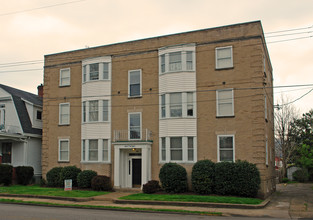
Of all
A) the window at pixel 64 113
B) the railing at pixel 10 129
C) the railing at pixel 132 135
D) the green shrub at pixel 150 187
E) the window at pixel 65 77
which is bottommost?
the green shrub at pixel 150 187

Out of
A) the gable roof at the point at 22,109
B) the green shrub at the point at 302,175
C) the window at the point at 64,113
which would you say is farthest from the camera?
the green shrub at the point at 302,175

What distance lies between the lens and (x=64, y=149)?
2686 centimetres

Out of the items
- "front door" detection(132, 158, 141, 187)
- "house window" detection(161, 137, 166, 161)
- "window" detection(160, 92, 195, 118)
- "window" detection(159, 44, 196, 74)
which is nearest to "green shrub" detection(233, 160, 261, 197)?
"window" detection(160, 92, 195, 118)

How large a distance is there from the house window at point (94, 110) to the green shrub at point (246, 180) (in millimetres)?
10992

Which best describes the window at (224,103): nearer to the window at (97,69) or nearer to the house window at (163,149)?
the house window at (163,149)

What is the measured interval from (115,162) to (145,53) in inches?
313

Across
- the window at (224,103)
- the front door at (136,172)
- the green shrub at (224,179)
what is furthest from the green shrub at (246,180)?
the front door at (136,172)

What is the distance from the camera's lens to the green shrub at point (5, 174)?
1017 inches

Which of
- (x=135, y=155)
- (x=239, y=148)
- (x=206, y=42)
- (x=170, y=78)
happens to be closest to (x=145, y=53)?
(x=170, y=78)

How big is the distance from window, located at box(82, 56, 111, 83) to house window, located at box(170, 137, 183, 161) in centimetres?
706

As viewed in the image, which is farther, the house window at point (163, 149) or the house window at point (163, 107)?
the house window at point (163, 107)

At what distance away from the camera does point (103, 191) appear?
23.3 meters

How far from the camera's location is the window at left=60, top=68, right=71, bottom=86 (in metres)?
27.3

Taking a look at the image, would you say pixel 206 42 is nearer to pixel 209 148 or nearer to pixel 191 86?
pixel 191 86
